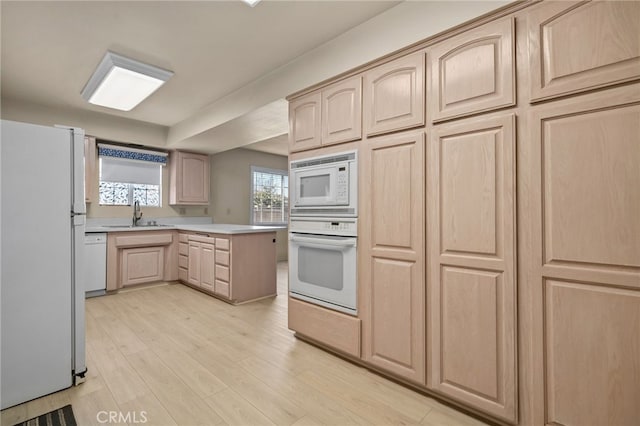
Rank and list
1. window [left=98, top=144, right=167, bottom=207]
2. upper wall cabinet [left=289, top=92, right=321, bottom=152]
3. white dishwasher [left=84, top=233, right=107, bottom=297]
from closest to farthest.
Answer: upper wall cabinet [left=289, top=92, right=321, bottom=152]
white dishwasher [left=84, top=233, right=107, bottom=297]
window [left=98, top=144, right=167, bottom=207]

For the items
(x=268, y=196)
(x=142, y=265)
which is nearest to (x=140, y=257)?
(x=142, y=265)

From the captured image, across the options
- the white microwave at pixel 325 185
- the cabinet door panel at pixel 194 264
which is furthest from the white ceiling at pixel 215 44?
the cabinet door panel at pixel 194 264

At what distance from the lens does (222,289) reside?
3.82 m

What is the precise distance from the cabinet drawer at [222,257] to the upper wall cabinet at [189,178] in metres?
1.73

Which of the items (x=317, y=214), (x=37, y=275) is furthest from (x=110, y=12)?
(x=317, y=214)

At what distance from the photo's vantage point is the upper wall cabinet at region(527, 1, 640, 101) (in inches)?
48.4

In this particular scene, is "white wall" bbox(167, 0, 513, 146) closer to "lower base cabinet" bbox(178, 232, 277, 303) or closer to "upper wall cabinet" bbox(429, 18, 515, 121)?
"upper wall cabinet" bbox(429, 18, 515, 121)

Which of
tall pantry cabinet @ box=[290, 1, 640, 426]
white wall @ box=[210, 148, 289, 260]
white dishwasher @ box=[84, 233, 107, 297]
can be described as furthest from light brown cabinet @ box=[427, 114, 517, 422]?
white wall @ box=[210, 148, 289, 260]

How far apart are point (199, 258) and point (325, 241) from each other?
8.61ft

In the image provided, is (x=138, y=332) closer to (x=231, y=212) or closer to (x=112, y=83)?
(x=112, y=83)

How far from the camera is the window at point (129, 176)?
15.0 feet

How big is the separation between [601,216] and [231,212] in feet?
18.7

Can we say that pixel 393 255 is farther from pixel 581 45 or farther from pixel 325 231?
pixel 581 45

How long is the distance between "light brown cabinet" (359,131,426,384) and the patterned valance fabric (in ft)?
13.7
